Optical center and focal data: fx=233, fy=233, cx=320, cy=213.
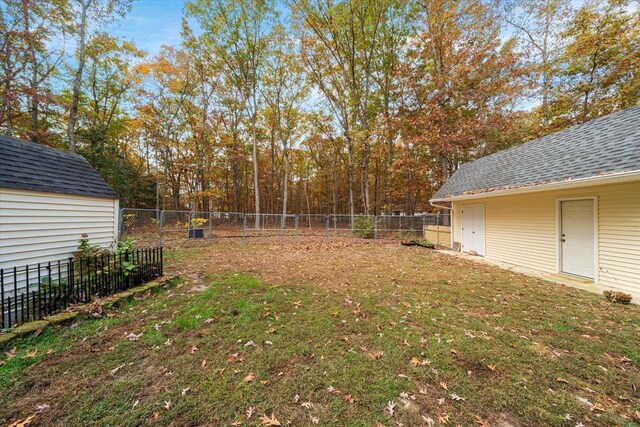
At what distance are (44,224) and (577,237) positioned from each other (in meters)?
12.3

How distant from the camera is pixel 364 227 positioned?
14.1 meters

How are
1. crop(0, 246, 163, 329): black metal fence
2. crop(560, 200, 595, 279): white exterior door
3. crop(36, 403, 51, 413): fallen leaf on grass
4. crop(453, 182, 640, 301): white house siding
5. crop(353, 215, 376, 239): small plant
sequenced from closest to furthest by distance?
crop(36, 403, 51, 413): fallen leaf on grass, crop(0, 246, 163, 329): black metal fence, crop(453, 182, 640, 301): white house siding, crop(560, 200, 595, 279): white exterior door, crop(353, 215, 376, 239): small plant

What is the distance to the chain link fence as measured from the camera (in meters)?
10.9

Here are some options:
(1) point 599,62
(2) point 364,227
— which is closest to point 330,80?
(2) point 364,227

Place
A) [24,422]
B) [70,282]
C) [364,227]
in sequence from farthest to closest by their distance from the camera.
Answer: [364,227]
[70,282]
[24,422]

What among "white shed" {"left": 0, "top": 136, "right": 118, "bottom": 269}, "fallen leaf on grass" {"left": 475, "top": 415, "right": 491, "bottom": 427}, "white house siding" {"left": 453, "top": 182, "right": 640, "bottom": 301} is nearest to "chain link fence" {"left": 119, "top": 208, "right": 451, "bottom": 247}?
"white house siding" {"left": 453, "top": 182, "right": 640, "bottom": 301}

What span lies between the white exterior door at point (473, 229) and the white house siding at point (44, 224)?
499 inches

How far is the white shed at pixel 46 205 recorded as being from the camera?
→ 4355 millimetres

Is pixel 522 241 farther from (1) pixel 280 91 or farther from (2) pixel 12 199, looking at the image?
(1) pixel 280 91

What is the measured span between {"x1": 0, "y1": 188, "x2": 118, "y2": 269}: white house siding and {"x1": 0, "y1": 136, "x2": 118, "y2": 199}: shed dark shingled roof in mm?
159

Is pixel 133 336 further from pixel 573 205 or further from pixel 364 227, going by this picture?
pixel 364 227

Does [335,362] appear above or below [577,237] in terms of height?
below

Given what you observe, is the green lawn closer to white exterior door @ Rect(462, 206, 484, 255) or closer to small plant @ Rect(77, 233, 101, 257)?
small plant @ Rect(77, 233, 101, 257)

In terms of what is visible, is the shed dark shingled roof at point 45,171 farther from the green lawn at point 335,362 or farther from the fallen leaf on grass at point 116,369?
the fallen leaf on grass at point 116,369
